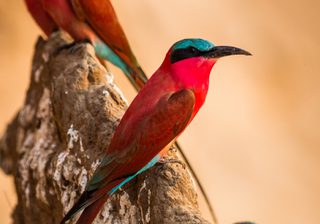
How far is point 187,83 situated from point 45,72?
978mm

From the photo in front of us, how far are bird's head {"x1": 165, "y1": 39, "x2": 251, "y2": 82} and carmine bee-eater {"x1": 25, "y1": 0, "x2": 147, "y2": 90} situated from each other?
1.10 m

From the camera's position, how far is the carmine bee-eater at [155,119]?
114 inches

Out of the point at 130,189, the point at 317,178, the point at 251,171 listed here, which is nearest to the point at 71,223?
the point at 130,189

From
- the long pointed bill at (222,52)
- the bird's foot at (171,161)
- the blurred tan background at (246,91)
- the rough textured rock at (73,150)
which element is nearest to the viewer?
the rough textured rock at (73,150)

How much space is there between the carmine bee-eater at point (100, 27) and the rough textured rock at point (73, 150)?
11 cm

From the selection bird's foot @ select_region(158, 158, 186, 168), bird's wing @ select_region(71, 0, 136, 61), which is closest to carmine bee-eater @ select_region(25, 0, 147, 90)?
bird's wing @ select_region(71, 0, 136, 61)

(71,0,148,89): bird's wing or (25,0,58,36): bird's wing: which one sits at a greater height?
(25,0,58,36): bird's wing

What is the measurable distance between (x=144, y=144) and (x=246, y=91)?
15.0 feet

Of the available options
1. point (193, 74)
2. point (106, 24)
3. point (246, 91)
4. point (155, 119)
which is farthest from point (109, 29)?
point (246, 91)

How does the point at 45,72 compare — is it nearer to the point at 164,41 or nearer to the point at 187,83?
the point at 187,83

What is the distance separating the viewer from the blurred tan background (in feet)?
22.1

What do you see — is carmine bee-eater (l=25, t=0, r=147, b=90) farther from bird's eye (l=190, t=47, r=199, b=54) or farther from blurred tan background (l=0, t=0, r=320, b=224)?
blurred tan background (l=0, t=0, r=320, b=224)

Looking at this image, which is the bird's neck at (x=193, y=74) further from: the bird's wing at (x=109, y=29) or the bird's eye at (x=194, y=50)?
the bird's wing at (x=109, y=29)

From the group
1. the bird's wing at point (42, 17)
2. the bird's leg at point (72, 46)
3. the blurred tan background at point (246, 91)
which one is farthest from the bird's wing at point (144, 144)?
the blurred tan background at point (246, 91)
